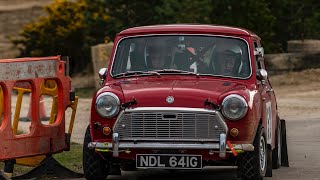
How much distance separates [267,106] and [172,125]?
170cm

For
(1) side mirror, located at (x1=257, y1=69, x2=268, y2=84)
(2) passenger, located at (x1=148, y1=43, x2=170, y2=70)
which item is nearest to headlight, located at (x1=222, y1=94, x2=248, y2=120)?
(1) side mirror, located at (x1=257, y1=69, x2=268, y2=84)

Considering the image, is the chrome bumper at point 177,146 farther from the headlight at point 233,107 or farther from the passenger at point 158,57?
the passenger at point 158,57

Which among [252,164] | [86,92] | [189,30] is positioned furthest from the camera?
[86,92]

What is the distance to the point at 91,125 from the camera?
1063cm

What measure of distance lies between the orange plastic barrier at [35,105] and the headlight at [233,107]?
2.17m

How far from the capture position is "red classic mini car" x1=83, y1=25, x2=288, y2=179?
1027 cm

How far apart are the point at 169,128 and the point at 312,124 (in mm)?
8498

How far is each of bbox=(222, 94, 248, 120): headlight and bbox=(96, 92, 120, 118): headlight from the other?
3.48 feet

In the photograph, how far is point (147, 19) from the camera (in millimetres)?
27375

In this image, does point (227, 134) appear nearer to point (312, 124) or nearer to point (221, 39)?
point (221, 39)

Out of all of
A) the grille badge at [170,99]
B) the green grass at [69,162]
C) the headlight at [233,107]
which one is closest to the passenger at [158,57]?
the grille badge at [170,99]

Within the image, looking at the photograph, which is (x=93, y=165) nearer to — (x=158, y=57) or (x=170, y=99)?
(x=170, y=99)

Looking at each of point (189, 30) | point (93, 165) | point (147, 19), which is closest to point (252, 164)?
point (93, 165)

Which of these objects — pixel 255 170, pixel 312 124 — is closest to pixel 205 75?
pixel 255 170
